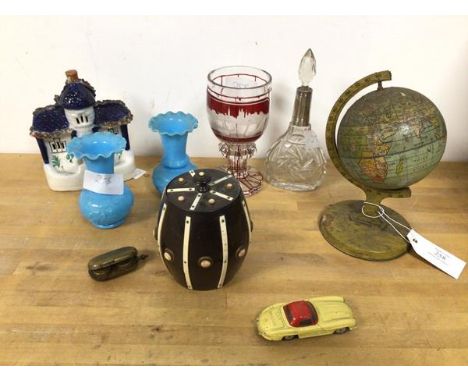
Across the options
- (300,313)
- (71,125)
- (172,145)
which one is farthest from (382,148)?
(71,125)

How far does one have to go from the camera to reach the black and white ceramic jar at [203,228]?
644 millimetres

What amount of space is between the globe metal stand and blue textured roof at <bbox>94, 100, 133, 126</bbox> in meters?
0.46

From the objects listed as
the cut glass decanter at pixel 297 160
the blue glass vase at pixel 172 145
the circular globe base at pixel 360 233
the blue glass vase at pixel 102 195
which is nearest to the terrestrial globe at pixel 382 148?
the circular globe base at pixel 360 233

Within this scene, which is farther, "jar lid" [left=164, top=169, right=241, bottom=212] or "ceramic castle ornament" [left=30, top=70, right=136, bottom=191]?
"ceramic castle ornament" [left=30, top=70, right=136, bottom=191]

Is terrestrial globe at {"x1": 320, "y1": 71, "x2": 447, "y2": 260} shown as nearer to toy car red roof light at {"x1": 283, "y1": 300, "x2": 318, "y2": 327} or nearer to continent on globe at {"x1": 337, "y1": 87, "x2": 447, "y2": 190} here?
continent on globe at {"x1": 337, "y1": 87, "x2": 447, "y2": 190}

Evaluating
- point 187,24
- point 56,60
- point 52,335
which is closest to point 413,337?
point 52,335

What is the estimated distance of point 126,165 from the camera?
40.2 inches

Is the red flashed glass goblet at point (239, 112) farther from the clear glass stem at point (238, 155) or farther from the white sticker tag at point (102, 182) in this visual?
the white sticker tag at point (102, 182)

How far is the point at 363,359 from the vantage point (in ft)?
2.06

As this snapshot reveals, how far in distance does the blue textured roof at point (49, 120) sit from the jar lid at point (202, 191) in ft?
1.23

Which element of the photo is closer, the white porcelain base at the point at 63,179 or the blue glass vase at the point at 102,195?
the blue glass vase at the point at 102,195

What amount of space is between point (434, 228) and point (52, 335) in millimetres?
774

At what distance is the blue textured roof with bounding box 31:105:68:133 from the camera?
2.94 ft

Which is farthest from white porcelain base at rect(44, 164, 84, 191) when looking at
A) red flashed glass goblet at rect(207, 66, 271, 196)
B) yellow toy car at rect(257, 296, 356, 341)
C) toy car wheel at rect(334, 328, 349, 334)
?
toy car wheel at rect(334, 328, 349, 334)
